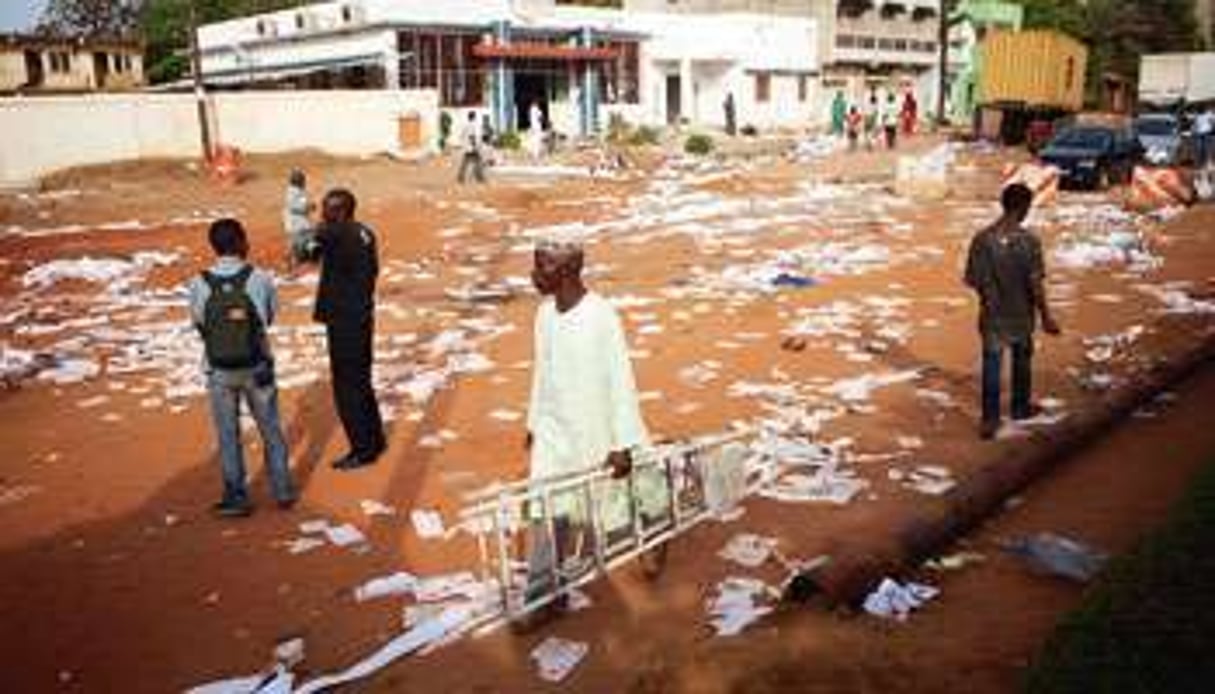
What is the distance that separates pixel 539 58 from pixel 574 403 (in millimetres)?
36113

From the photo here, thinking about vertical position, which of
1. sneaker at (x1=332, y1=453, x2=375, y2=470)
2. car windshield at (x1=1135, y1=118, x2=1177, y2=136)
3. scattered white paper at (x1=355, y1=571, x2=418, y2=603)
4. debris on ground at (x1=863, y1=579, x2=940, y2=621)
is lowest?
scattered white paper at (x1=355, y1=571, x2=418, y2=603)

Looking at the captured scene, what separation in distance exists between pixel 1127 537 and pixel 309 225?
40.5 feet

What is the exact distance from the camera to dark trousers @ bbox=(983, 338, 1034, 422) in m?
7.33

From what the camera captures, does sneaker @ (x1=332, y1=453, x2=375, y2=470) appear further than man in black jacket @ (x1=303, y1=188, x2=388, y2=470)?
Yes

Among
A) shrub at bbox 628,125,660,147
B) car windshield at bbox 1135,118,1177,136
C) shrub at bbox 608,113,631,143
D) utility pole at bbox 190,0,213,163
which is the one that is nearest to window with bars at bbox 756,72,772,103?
shrub at bbox 608,113,631,143

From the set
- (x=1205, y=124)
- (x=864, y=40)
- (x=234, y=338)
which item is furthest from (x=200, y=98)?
(x=864, y=40)

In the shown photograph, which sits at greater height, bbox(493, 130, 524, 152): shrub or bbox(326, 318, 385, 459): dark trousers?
bbox(493, 130, 524, 152): shrub

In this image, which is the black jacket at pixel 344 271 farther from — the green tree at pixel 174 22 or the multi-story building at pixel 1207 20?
the multi-story building at pixel 1207 20

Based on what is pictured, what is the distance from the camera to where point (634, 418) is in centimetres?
480

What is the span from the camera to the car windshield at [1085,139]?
24.1 m

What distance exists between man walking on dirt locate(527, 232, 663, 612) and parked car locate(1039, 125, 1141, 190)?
21.0 metres

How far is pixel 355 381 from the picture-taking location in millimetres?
7125

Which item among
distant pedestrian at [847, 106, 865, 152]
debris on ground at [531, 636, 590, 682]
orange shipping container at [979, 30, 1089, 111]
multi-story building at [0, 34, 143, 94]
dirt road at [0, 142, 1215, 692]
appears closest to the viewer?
debris on ground at [531, 636, 590, 682]

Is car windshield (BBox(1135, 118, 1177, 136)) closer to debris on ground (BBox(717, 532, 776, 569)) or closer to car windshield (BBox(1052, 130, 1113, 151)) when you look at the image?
car windshield (BBox(1052, 130, 1113, 151))
